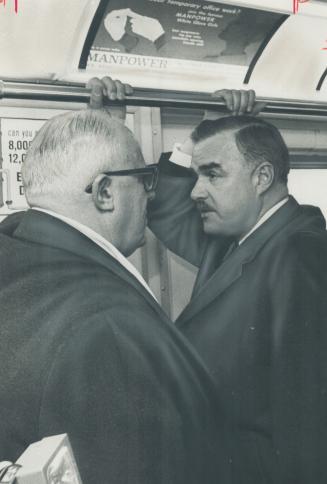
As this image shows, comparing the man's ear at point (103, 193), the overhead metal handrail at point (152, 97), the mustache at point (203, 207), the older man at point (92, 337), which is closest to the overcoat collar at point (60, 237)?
the older man at point (92, 337)

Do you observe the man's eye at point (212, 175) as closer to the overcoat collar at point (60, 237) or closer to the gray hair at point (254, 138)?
the gray hair at point (254, 138)

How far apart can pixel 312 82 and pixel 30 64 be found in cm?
90

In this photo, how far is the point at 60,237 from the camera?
117 cm

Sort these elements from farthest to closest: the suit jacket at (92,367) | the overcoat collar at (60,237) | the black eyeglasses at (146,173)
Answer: the black eyeglasses at (146,173) → the overcoat collar at (60,237) → the suit jacket at (92,367)

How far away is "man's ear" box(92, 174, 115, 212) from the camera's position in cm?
126

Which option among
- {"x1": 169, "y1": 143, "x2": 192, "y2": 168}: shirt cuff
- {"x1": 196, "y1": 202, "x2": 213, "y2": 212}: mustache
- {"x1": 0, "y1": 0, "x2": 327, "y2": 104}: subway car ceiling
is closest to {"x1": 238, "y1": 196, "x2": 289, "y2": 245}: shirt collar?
{"x1": 196, "y1": 202, "x2": 213, "y2": 212}: mustache

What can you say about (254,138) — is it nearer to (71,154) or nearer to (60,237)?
(71,154)

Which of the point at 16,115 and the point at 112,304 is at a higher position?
the point at 16,115

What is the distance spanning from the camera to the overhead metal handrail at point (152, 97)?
4.28ft

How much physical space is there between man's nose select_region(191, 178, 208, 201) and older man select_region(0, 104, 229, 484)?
249mm

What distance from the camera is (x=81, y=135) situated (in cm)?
126

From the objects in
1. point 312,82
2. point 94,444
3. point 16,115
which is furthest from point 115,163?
point 312,82

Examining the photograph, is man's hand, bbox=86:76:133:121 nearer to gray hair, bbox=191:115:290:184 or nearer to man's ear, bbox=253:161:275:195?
gray hair, bbox=191:115:290:184

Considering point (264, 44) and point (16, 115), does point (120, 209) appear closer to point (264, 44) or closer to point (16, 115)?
point (16, 115)
